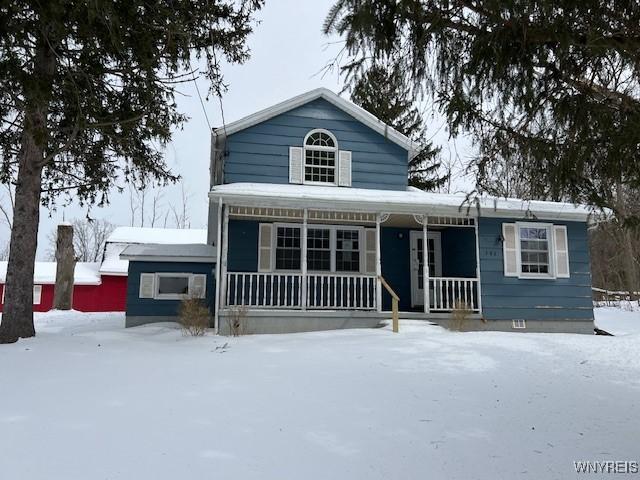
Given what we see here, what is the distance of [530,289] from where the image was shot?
36.4ft

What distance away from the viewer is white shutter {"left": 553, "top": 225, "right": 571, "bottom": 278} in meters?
11.3

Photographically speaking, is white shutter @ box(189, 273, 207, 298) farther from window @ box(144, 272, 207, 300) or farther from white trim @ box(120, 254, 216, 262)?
white trim @ box(120, 254, 216, 262)

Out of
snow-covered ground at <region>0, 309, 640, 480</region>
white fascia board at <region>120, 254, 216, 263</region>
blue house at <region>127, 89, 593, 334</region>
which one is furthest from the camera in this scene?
white fascia board at <region>120, 254, 216, 263</region>

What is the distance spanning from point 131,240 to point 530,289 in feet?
63.0

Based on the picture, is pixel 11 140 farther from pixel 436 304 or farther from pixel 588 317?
pixel 588 317

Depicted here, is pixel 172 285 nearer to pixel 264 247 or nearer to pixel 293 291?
pixel 264 247

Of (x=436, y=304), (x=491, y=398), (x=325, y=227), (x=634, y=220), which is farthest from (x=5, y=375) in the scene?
(x=436, y=304)

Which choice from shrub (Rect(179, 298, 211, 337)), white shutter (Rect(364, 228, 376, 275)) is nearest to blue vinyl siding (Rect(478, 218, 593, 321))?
white shutter (Rect(364, 228, 376, 275))

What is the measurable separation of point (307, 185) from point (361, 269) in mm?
2490

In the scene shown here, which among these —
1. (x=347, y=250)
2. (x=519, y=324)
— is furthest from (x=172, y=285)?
(x=519, y=324)

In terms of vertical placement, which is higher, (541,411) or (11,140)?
(11,140)

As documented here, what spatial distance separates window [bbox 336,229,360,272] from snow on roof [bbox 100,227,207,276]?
36.0 ft

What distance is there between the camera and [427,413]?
170 inches

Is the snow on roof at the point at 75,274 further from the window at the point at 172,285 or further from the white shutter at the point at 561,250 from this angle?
the white shutter at the point at 561,250
